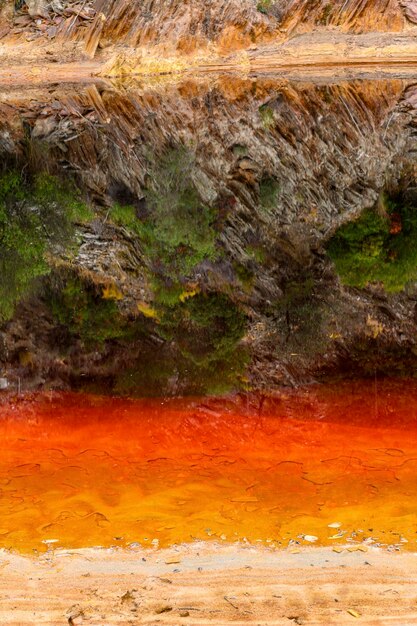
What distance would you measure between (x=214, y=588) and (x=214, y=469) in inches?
63.0

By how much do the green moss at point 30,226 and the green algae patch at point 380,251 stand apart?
4.07 meters

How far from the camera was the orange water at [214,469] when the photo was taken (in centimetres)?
720

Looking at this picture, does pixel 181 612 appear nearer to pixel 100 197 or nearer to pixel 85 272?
pixel 85 272

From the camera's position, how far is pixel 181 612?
21.0 feet

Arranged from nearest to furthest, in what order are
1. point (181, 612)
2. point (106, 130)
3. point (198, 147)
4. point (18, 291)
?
point (181, 612)
point (18, 291)
point (198, 147)
point (106, 130)

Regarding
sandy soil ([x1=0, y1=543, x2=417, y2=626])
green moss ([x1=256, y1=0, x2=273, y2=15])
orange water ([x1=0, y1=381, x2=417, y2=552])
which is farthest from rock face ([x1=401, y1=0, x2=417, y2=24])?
sandy soil ([x1=0, y1=543, x2=417, y2=626])

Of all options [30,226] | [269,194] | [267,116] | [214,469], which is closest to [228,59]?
[267,116]

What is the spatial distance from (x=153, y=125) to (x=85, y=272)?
3.02 m

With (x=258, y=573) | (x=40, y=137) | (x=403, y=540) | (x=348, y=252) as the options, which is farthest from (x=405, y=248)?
(x=40, y=137)

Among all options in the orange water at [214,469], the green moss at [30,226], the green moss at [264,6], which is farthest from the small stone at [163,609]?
the green moss at [264,6]

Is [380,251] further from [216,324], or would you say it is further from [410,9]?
[410,9]

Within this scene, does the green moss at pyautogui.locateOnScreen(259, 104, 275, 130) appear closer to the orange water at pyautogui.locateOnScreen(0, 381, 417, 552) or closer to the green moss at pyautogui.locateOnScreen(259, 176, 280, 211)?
the green moss at pyautogui.locateOnScreen(259, 176, 280, 211)

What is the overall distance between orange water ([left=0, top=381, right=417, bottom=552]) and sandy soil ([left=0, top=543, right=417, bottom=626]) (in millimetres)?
247

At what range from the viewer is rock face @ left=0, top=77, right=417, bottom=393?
8.61m
